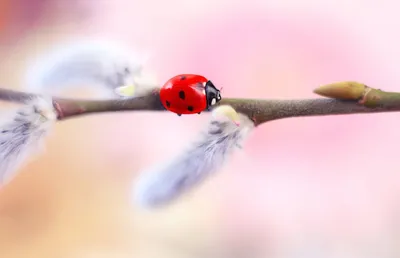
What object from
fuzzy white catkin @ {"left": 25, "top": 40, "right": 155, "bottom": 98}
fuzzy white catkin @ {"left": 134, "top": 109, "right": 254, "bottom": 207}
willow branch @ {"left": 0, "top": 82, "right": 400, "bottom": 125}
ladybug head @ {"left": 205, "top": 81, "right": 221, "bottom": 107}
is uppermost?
fuzzy white catkin @ {"left": 25, "top": 40, "right": 155, "bottom": 98}

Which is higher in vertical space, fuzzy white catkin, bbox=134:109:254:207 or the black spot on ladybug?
the black spot on ladybug

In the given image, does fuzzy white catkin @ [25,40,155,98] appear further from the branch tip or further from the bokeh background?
the branch tip

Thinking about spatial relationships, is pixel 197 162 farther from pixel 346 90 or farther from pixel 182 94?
pixel 346 90

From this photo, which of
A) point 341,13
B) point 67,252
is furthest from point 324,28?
point 67,252

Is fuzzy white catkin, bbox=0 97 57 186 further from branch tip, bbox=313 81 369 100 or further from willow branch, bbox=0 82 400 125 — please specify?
branch tip, bbox=313 81 369 100

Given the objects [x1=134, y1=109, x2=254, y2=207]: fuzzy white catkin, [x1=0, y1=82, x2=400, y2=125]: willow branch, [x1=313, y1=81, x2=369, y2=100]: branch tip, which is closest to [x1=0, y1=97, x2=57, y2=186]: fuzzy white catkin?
[x1=0, y1=82, x2=400, y2=125]: willow branch

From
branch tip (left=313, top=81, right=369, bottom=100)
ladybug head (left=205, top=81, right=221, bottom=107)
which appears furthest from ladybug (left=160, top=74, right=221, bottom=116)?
branch tip (left=313, top=81, right=369, bottom=100)

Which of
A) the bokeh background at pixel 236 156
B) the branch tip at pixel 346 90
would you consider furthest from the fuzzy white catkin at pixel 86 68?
the branch tip at pixel 346 90
